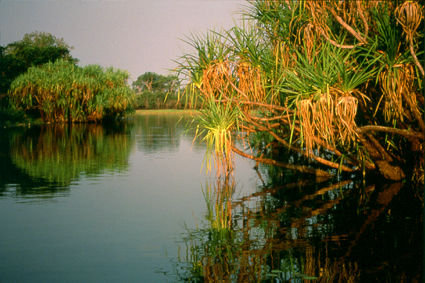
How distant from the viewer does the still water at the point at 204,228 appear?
432cm

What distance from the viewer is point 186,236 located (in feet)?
18.0

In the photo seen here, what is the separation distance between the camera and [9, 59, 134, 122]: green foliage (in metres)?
33.6

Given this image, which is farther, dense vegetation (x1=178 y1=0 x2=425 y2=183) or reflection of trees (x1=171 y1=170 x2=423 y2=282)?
dense vegetation (x1=178 y1=0 x2=425 y2=183)

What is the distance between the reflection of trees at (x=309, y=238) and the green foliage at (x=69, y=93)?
28.1m

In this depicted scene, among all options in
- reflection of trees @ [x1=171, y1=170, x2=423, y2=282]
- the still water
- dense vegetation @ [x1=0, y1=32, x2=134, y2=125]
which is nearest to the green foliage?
dense vegetation @ [x1=0, y1=32, x2=134, y2=125]

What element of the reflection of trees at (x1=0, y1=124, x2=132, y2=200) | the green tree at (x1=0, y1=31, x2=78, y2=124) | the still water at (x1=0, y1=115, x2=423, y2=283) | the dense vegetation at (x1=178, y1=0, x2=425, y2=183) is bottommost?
the still water at (x1=0, y1=115, x2=423, y2=283)

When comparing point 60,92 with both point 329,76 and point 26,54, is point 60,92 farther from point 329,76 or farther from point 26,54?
point 329,76

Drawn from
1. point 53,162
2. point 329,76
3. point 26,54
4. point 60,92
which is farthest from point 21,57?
point 329,76

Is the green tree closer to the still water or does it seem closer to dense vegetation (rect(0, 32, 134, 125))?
dense vegetation (rect(0, 32, 134, 125))

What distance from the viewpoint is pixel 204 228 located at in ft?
19.2

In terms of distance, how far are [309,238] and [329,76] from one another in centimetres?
264

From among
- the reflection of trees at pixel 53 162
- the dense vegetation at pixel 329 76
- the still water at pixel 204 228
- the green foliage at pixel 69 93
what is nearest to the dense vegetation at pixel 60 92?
the green foliage at pixel 69 93

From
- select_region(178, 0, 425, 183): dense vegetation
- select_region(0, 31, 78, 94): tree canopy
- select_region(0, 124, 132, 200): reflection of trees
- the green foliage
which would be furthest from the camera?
select_region(0, 31, 78, 94): tree canopy

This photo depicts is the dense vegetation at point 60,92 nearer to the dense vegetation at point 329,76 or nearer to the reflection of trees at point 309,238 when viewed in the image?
the dense vegetation at point 329,76
